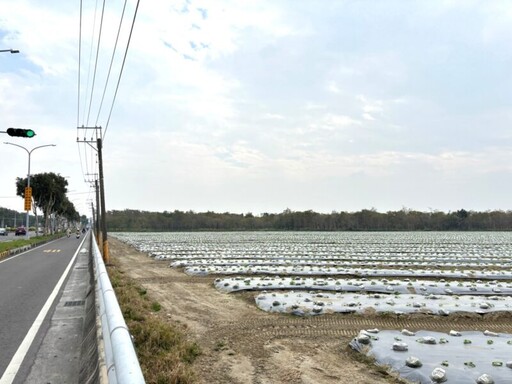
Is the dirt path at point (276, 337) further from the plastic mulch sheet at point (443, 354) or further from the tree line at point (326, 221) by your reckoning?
the tree line at point (326, 221)

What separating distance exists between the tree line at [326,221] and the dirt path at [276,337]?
10060 centimetres

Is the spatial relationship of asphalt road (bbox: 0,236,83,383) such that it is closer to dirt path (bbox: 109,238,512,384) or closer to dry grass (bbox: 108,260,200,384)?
dry grass (bbox: 108,260,200,384)

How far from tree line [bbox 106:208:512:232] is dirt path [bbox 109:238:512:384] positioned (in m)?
101

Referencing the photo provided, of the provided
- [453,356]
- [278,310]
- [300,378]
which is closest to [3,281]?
[278,310]

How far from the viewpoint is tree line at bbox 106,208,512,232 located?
353 feet

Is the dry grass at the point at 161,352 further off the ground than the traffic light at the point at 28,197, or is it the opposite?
the traffic light at the point at 28,197

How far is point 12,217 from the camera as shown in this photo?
15412 centimetres

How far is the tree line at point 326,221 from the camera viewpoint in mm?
107550

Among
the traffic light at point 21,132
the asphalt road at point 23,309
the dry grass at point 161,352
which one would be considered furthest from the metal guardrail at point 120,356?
the traffic light at point 21,132

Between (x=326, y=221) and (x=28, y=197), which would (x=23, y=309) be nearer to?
(x=28, y=197)

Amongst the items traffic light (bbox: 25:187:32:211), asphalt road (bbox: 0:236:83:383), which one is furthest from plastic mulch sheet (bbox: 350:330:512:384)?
traffic light (bbox: 25:187:32:211)

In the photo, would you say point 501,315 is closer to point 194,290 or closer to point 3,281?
point 194,290

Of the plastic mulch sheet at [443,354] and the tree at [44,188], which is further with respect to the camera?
the tree at [44,188]

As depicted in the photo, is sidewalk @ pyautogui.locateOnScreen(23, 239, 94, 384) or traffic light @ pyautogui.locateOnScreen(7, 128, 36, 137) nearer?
sidewalk @ pyautogui.locateOnScreen(23, 239, 94, 384)
